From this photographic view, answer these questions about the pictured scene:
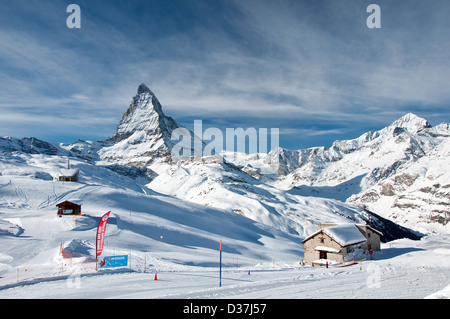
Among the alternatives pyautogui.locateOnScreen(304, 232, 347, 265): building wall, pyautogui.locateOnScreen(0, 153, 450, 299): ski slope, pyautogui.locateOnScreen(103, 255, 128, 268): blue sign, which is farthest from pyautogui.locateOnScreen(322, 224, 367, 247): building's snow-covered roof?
pyautogui.locateOnScreen(103, 255, 128, 268): blue sign

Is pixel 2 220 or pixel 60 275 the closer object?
pixel 60 275

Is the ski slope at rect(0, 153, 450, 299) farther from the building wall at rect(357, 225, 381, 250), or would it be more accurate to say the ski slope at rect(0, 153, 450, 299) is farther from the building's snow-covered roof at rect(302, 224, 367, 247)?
the building's snow-covered roof at rect(302, 224, 367, 247)

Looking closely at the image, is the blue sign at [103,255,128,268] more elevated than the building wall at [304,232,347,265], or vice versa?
the blue sign at [103,255,128,268]

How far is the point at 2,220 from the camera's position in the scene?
3612 cm

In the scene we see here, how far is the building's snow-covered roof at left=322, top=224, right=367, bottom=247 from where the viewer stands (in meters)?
35.9

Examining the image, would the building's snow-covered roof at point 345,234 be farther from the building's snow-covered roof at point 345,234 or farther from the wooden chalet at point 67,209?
the wooden chalet at point 67,209

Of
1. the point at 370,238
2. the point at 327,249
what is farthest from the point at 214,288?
the point at 370,238

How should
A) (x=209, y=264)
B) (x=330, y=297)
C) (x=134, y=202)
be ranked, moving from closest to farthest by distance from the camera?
(x=330, y=297)
(x=209, y=264)
(x=134, y=202)
